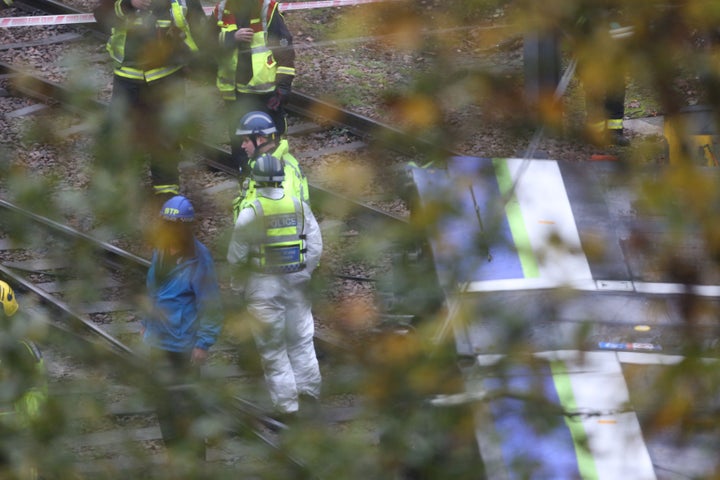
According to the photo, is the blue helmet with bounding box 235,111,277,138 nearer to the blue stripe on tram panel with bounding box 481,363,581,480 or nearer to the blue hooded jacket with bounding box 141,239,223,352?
the blue hooded jacket with bounding box 141,239,223,352

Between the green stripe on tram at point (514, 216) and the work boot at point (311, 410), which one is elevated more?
the green stripe on tram at point (514, 216)

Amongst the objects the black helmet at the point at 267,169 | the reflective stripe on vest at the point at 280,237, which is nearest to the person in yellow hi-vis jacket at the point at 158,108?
the reflective stripe on vest at the point at 280,237

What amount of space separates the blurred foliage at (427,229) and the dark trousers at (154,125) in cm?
1

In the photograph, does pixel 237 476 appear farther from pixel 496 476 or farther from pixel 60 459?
pixel 496 476

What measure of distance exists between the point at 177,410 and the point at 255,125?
178 centimetres

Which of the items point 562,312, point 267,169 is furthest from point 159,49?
point 267,169

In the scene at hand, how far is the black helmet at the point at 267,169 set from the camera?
5773mm

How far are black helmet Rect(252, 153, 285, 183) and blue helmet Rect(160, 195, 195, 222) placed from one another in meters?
2.62

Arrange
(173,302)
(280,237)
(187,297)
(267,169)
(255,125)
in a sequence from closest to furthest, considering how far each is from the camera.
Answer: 1. (173,302)
2. (187,297)
3. (255,125)
4. (280,237)
5. (267,169)

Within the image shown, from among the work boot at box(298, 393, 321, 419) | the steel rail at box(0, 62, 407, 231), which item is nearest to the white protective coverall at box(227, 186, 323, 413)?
the work boot at box(298, 393, 321, 419)

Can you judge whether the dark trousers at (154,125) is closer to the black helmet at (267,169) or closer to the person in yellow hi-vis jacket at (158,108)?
the person in yellow hi-vis jacket at (158,108)

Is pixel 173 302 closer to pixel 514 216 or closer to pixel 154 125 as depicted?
pixel 154 125

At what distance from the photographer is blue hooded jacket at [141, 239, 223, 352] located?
9.94ft

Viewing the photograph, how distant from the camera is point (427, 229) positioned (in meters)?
2.76
